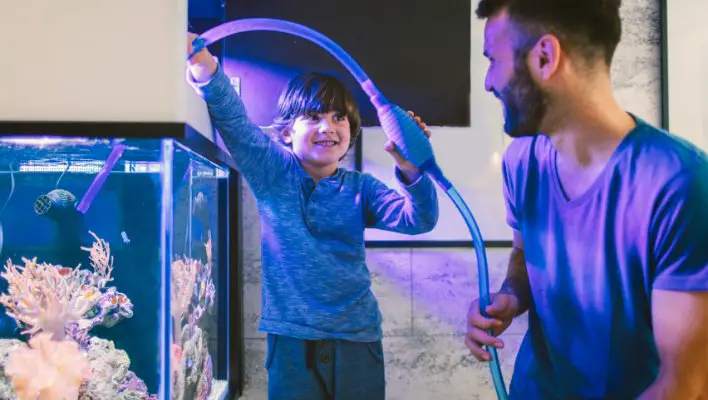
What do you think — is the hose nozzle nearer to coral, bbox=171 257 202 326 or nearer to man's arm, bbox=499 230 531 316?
man's arm, bbox=499 230 531 316

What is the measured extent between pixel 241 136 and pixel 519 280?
0.55 meters

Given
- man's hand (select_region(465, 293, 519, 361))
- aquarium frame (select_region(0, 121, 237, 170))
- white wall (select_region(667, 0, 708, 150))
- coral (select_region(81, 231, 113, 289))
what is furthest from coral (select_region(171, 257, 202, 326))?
white wall (select_region(667, 0, 708, 150))

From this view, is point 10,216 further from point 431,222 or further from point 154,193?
point 431,222

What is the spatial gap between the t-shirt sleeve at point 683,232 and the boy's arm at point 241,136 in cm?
66

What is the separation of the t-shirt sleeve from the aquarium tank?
0.68 m

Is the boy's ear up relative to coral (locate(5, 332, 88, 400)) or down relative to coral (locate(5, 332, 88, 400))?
up

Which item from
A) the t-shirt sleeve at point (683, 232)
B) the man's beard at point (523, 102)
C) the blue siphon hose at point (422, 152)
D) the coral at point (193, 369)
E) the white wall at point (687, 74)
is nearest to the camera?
the t-shirt sleeve at point (683, 232)

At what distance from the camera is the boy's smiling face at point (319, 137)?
3.67 feet

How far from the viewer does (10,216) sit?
3.05 ft

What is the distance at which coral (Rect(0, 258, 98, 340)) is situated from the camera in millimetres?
929

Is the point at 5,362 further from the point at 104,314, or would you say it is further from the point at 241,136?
the point at 241,136

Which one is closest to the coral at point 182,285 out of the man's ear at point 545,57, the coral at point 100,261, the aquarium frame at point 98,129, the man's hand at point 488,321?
the coral at point 100,261

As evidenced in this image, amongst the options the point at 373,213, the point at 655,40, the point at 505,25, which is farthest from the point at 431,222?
the point at 655,40

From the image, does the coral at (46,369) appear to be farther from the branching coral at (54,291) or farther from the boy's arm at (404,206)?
the boy's arm at (404,206)
